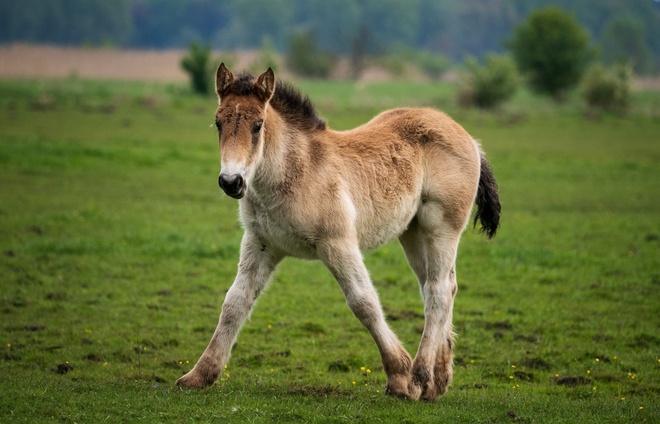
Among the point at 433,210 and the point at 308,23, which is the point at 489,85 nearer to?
the point at 433,210

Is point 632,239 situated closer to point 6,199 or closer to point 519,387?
point 519,387

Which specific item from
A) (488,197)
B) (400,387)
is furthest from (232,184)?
(488,197)

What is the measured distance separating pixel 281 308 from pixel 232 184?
5578 millimetres

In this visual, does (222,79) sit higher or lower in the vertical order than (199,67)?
higher

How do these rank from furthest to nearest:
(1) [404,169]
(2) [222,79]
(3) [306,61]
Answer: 1. (3) [306,61]
2. (1) [404,169]
3. (2) [222,79]

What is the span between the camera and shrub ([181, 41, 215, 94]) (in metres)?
48.9

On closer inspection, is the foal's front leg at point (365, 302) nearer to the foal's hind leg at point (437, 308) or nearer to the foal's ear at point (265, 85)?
the foal's hind leg at point (437, 308)

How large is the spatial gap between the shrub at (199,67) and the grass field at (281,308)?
24146 millimetres

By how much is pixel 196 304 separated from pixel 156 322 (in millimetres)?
1051

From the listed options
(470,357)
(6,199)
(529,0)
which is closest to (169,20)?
(529,0)

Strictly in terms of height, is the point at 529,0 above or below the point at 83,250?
above

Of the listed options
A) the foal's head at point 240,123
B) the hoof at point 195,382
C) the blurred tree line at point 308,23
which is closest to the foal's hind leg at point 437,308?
the hoof at point 195,382

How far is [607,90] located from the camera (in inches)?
1934

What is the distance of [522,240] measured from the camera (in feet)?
53.8
